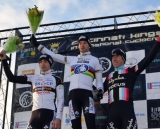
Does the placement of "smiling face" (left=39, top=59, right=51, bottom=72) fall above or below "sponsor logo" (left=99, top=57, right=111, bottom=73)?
below

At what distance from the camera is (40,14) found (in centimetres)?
471

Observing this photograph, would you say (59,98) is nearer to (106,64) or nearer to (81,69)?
(81,69)

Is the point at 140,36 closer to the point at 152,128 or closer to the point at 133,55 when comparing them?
the point at 133,55

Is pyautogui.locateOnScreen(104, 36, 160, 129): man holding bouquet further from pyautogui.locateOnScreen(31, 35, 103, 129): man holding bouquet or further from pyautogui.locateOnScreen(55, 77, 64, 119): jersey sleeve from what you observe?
pyautogui.locateOnScreen(55, 77, 64, 119): jersey sleeve

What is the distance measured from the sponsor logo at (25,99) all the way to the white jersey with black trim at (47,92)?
9.56 feet

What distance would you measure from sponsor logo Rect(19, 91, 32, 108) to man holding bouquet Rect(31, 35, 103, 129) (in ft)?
9.46

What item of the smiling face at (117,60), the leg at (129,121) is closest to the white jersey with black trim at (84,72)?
the smiling face at (117,60)

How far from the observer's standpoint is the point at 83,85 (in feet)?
14.6

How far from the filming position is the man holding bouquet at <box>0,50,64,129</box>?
421 centimetres

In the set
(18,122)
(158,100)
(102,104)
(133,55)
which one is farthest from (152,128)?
(18,122)

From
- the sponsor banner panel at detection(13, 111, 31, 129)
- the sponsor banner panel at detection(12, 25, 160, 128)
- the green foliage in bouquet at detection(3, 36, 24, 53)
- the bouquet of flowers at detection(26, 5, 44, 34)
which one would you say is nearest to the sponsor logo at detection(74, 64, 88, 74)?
the bouquet of flowers at detection(26, 5, 44, 34)

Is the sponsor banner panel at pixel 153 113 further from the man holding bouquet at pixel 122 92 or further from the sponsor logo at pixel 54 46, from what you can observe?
the sponsor logo at pixel 54 46

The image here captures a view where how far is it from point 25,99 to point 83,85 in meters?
3.37

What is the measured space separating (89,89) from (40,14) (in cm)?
125
